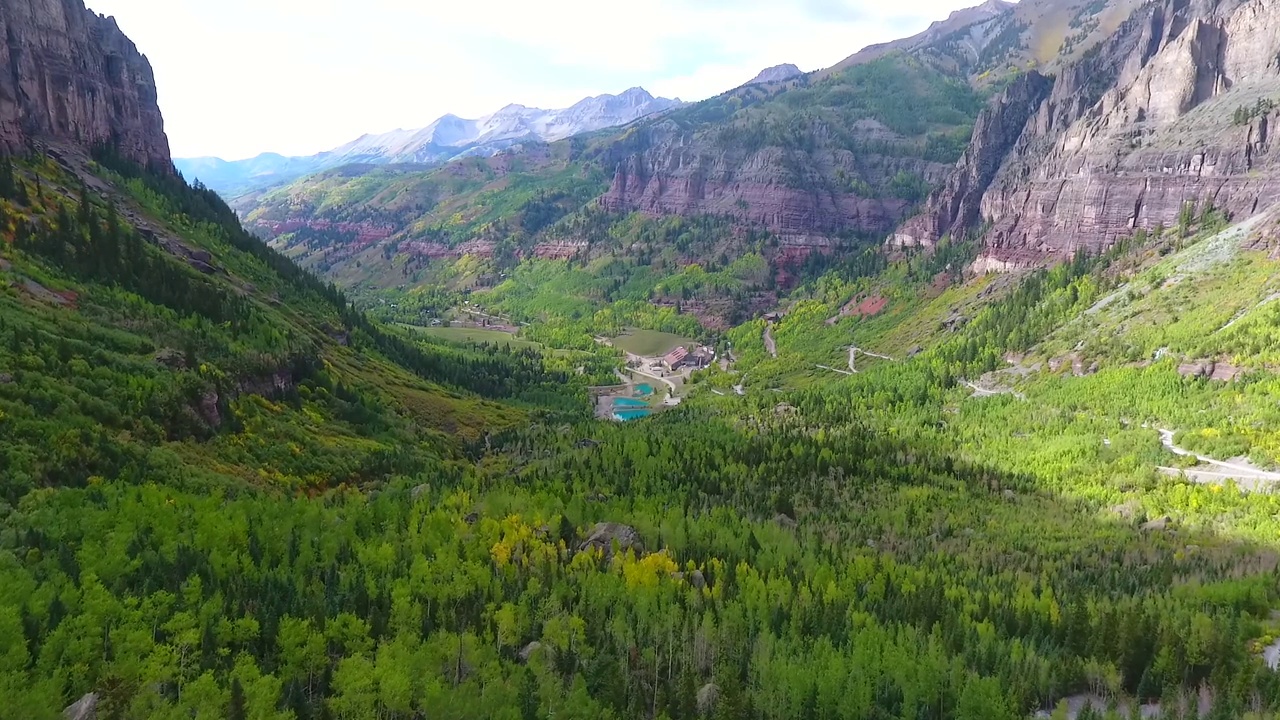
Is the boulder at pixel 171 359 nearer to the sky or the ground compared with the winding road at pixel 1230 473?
nearer to the sky

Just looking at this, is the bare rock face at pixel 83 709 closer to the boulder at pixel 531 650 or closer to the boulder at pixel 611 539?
the boulder at pixel 531 650

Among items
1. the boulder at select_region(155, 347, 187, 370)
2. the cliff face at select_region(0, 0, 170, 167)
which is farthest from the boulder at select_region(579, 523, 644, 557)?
the cliff face at select_region(0, 0, 170, 167)

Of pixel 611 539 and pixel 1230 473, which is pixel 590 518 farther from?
pixel 1230 473

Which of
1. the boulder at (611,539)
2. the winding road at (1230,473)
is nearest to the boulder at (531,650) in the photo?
the boulder at (611,539)

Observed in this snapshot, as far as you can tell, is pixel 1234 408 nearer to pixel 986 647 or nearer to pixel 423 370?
pixel 986 647

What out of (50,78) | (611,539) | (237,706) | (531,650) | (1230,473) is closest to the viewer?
(237,706)

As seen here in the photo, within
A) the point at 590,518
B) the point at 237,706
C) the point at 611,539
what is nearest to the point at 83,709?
the point at 237,706

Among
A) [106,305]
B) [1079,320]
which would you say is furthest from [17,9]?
[1079,320]
